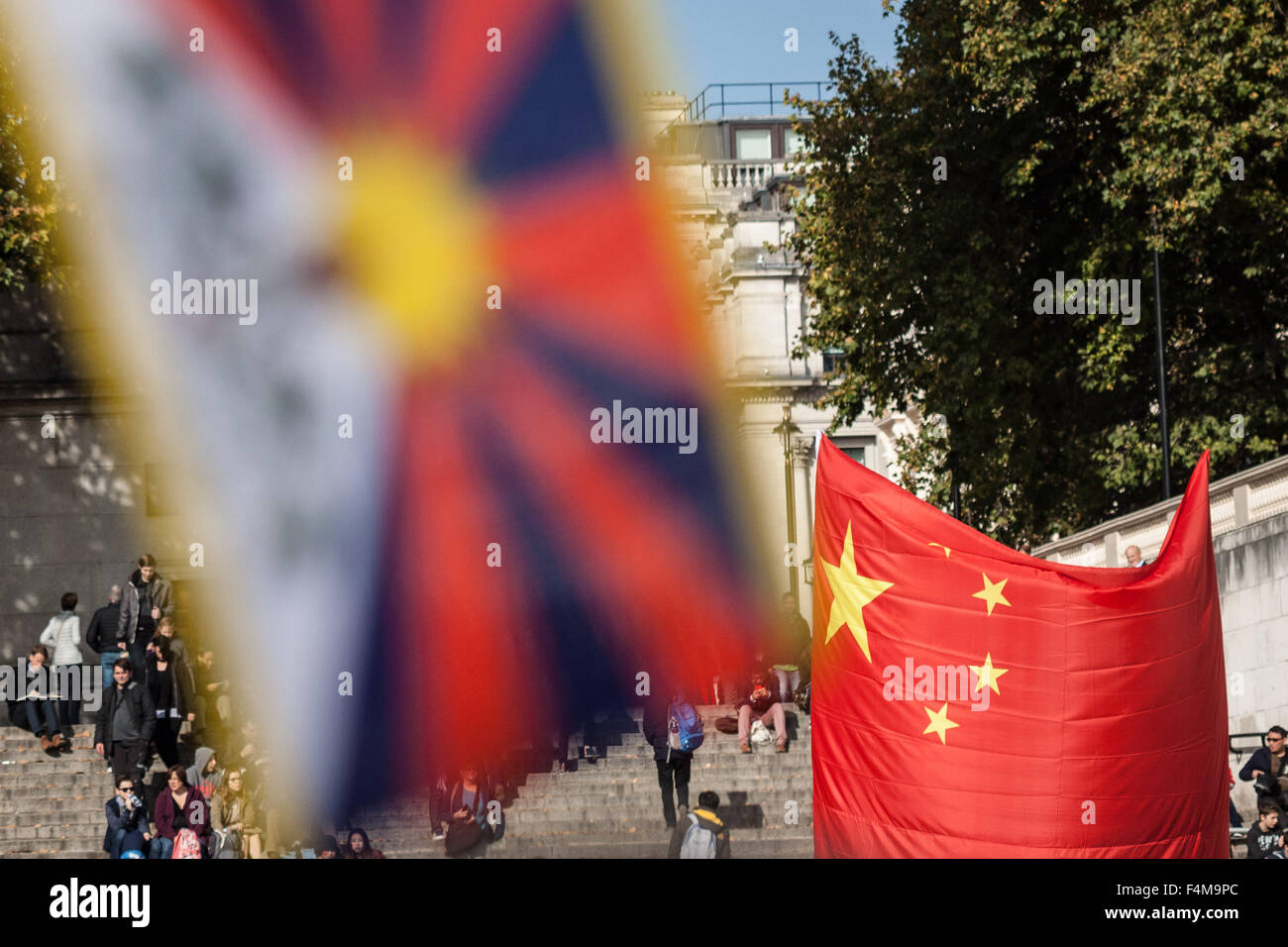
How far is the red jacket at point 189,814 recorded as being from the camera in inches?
762

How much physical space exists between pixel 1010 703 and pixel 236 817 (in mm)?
12918

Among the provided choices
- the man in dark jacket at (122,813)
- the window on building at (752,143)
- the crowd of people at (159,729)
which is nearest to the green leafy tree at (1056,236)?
the crowd of people at (159,729)

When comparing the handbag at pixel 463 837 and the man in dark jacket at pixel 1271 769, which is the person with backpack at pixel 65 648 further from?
the man in dark jacket at pixel 1271 769

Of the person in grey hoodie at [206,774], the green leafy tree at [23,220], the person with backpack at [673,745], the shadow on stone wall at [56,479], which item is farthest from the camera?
the shadow on stone wall at [56,479]

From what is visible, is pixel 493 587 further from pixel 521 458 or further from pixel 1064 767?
pixel 1064 767

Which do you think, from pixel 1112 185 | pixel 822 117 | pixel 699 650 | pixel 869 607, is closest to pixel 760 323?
pixel 822 117

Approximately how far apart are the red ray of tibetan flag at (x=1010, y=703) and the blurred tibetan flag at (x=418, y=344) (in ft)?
10.8

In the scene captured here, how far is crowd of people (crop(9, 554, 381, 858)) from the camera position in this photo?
18.9m

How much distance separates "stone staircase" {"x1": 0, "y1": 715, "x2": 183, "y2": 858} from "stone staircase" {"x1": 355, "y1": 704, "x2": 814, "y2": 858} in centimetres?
472

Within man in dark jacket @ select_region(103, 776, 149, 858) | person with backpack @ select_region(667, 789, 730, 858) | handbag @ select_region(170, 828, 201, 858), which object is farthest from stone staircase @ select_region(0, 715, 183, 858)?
person with backpack @ select_region(667, 789, 730, 858)

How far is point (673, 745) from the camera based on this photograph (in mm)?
20578

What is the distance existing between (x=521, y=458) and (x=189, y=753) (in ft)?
44.9

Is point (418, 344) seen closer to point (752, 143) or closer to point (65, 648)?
point (65, 648)

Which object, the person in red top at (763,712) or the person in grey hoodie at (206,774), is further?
the person in red top at (763,712)
